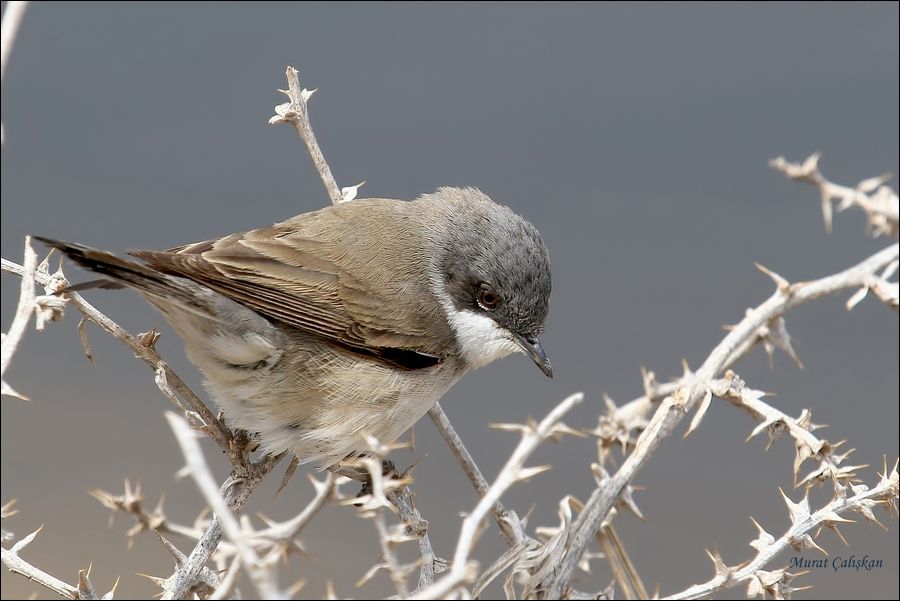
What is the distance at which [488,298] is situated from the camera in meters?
3.66

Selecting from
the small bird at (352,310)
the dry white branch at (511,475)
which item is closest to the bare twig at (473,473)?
the small bird at (352,310)

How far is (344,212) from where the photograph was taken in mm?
3744

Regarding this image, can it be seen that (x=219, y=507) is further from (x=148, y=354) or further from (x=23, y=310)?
(x=148, y=354)

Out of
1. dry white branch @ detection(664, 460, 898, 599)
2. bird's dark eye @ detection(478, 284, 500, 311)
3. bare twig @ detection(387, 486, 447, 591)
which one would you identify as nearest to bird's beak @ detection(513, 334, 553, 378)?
bird's dark eye @ detection(478, 284, 500, 311)

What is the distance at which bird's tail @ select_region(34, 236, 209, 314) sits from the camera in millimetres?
2494

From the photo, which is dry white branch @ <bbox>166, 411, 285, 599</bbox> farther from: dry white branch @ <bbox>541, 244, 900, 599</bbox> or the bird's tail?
the bird's tail

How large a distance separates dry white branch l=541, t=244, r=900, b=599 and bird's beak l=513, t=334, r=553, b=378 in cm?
83

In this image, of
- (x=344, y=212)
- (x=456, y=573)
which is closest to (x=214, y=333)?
(x=344, y=212)

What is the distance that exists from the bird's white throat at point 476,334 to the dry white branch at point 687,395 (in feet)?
3.17

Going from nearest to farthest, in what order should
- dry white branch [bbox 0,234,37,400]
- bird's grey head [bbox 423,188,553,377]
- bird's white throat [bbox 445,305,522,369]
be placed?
dry white branch [bbox 0,234,37,400]
bird's grey head [bbox 423,188,553,377]
bird's white throat [bbox 445,305,522,369]

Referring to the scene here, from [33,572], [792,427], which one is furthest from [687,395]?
[33,572]

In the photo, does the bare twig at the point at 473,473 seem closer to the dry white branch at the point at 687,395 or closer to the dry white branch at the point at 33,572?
the dry white branch at the point at 687,395

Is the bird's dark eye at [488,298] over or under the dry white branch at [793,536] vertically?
over

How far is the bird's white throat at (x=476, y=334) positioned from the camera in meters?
3.67
